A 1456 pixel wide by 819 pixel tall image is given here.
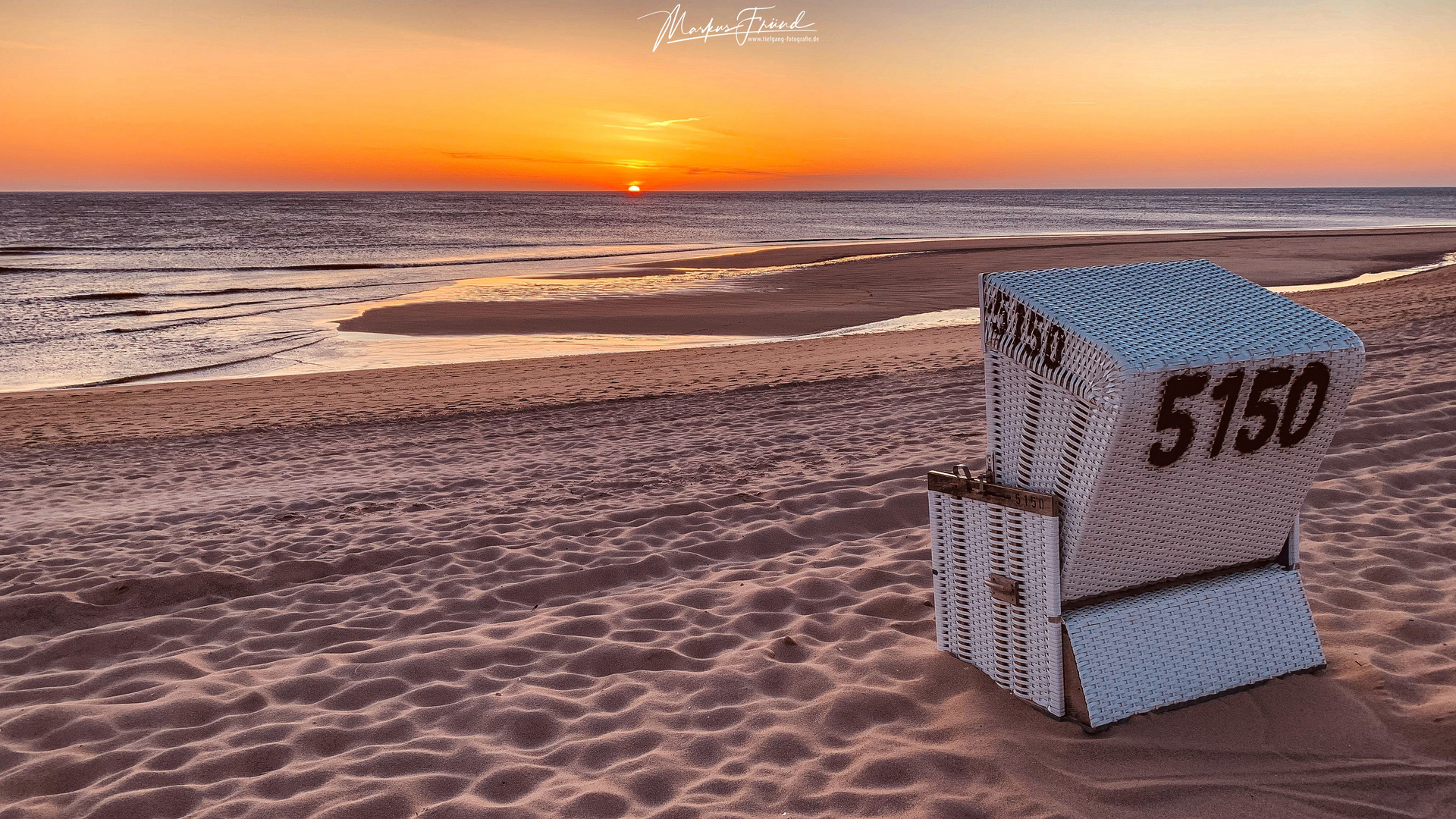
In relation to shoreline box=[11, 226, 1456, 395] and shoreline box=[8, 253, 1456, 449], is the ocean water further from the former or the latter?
shoreline box=[8, 253, 1456, 449]

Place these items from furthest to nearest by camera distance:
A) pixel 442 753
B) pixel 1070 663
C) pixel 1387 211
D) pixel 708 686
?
1. pixel 1387 211
2. pixel 708 686
3. pixel 442 753
4. pixel 1070 663

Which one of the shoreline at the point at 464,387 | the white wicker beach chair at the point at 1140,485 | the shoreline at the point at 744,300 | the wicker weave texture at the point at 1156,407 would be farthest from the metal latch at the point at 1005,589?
the shoreline at the point at 744,300

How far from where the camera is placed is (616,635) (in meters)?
3.83

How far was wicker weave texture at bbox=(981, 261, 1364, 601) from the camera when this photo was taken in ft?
7.50

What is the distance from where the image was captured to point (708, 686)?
3275 millimetres

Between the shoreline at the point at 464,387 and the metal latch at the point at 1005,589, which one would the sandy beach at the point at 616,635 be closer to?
the metal latch at the point at 1005,589

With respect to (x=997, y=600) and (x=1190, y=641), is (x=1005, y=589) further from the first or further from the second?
(x=1190, y=641)

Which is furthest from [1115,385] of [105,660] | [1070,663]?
[105,660]

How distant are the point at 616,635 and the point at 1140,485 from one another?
226cm

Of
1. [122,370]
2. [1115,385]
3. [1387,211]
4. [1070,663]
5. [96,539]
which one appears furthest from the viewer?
[1387,211]

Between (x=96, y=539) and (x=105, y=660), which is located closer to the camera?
(x=105, y=660)

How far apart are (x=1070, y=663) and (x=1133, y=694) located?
0.73 feet

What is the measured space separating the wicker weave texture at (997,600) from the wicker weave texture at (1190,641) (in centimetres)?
12

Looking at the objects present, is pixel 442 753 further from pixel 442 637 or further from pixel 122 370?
pixel 122 370
